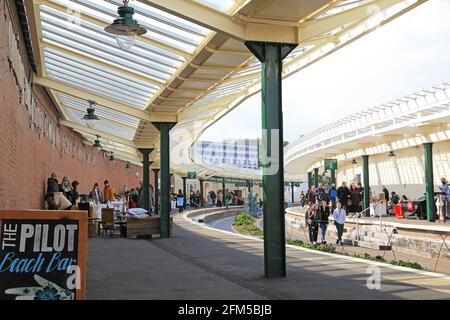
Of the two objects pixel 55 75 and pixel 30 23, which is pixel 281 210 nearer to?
pixel 30 23

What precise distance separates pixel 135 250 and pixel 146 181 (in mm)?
10625

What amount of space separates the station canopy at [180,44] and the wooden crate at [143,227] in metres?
2.93

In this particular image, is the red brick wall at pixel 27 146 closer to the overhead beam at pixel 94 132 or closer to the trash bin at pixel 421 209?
the overhead beam at pixel 94 132

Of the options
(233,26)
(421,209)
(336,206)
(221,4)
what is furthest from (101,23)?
(421,209)

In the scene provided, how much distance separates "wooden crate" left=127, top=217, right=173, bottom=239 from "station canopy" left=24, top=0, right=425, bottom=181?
9.63 ft

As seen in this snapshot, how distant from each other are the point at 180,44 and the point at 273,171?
11.8ft

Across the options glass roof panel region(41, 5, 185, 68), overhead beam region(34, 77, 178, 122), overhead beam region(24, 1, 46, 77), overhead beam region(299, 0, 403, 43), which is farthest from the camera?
overhead beam region(34, 77, 178, 122)

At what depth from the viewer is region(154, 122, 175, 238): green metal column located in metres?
15.0

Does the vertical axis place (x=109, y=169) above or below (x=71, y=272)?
above

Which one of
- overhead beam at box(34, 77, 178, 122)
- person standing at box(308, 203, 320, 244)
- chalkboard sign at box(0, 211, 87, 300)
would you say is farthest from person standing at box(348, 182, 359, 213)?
chalkboard sign at box(0, 211, 87, 300)

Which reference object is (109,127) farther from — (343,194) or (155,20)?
(155,20)

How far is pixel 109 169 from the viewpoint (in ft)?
113

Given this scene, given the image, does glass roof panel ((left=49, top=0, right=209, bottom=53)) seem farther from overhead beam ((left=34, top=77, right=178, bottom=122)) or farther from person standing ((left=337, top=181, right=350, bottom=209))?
person standing ((left=337, top=181, right=350, bottom=209))
